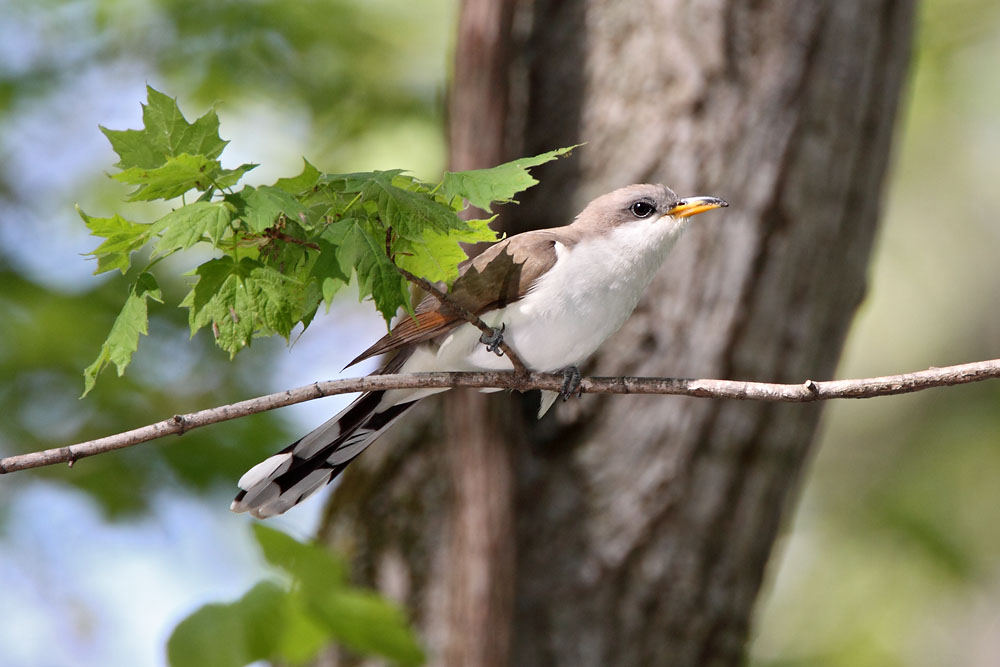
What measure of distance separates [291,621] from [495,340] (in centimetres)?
137

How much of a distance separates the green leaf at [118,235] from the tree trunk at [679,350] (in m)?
2.36

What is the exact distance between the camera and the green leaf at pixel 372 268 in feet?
6.75

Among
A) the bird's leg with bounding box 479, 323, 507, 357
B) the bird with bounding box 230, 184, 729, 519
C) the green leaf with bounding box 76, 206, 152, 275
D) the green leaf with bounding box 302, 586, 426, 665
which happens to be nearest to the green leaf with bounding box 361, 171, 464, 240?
the green leaf with bounding box 76, 206, 152, 275

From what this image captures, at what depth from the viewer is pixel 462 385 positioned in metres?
2.43

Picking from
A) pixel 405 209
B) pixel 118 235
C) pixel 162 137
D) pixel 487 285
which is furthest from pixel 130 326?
pixel 487 285

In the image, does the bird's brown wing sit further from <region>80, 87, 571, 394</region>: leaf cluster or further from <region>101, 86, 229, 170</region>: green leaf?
<region>101, 86, 229, 170</region>: green leaf

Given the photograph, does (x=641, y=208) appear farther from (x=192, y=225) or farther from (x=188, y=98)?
(x=188, y=98)

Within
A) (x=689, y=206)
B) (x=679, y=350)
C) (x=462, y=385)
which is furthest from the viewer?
(x=679, y=350)

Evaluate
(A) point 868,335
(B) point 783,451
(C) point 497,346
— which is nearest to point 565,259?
(C) point 497,346

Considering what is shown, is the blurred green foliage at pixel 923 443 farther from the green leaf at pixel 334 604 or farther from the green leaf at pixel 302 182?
the green leaf at pixel 302 182

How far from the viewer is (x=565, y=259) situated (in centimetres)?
334

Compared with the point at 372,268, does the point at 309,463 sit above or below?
below

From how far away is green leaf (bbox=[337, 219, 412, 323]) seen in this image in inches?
81.0

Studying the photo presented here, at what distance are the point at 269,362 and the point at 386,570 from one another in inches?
108
